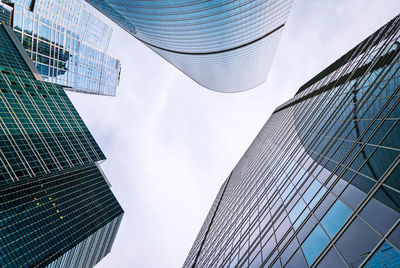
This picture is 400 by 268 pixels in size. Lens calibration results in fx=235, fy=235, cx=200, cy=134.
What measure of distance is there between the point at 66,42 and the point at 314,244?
123063 mm

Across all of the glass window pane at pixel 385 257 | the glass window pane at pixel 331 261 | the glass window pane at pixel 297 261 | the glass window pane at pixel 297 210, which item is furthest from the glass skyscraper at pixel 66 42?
the glass window pane at pixel 385 257

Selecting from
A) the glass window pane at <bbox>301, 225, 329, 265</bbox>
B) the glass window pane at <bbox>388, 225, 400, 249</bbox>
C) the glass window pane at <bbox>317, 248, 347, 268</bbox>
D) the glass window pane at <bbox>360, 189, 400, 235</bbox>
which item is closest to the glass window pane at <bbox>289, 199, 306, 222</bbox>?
the glass window pane at <bbox>301, 225, 329, 265</bbox>

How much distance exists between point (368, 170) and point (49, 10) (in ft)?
406

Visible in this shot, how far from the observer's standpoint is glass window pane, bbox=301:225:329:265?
9.36m

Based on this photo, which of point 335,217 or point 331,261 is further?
point 335,217

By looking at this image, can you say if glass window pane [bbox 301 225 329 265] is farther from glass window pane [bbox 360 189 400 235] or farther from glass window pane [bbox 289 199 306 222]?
glass window pane [bbox 289 199 306 222]

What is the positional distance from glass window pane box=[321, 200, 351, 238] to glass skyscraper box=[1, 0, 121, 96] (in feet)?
348

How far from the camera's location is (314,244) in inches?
391

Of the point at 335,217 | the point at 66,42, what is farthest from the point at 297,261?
the point at 66,42

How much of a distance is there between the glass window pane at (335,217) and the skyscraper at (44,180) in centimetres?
5819

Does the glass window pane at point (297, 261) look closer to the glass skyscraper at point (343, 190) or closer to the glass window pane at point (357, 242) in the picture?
the glass skyscraper at point (343, 190)

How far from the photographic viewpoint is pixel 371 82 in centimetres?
1493

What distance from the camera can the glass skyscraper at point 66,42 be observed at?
87375 millimetres

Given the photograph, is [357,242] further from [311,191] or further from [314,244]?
[311,191]
